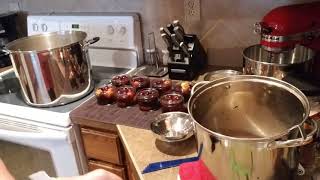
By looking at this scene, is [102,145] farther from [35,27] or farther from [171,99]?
[35,27]

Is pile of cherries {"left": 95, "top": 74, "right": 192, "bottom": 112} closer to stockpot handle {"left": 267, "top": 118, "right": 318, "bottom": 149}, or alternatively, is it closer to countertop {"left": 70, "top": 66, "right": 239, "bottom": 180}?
countertop {"left": 70, "top": 66, "right": 239, "bottom": 180}

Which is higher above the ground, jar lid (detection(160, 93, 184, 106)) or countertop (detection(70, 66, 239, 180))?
jar lid (detection(160, 93, 184, 106))

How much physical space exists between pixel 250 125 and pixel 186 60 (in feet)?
1.73

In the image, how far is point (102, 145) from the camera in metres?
1.21

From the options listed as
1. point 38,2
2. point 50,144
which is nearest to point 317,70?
point 50,144

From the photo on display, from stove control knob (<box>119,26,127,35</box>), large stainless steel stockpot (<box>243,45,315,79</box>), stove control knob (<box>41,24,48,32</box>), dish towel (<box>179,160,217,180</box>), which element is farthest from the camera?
stove control knob (<box>41,24,48,32</box>)

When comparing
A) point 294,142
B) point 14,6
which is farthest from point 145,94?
point 14,6

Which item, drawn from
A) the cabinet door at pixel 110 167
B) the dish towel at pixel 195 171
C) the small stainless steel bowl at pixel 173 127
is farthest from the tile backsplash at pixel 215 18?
the dish towel at pixel 195 171

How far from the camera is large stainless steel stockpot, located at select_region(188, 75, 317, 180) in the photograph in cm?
62

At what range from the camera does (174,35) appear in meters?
1.28

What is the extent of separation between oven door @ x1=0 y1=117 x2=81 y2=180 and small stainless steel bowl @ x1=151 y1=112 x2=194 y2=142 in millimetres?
401

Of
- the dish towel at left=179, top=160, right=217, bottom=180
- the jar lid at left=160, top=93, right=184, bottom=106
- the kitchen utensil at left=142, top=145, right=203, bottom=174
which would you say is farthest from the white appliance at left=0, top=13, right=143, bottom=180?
the dish towel at left=179, top=160, right=217, bottom=180

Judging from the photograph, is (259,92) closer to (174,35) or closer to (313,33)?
(313,33)

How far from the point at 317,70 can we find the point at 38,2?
4.95 ft
